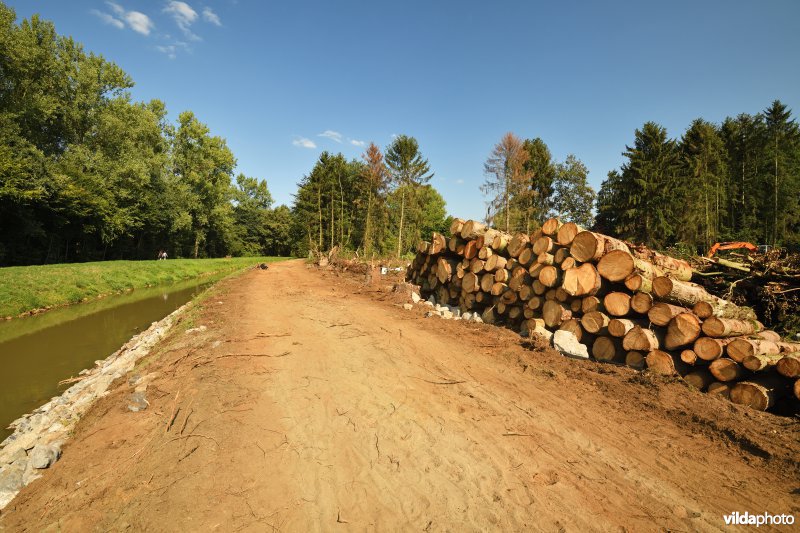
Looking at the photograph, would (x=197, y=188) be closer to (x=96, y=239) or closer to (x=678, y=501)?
(x=96, y=239)

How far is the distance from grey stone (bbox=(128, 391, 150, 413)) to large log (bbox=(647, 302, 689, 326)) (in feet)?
23.9

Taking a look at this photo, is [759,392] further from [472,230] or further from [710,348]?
[472,230]

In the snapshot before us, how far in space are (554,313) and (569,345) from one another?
74cm

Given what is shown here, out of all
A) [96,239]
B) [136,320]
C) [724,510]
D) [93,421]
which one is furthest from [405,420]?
[96,239]

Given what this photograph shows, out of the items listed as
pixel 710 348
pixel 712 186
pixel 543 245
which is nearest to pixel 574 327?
pixel 543 245

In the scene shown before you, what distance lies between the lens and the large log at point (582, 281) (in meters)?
6.29

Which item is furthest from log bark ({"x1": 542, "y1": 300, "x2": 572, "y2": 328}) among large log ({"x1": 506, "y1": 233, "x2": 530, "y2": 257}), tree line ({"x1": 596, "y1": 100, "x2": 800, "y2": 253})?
tree line ({"x1": 596, "y1": 100, "x2": 800, "y2": 253})

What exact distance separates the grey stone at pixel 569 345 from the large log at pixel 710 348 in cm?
154

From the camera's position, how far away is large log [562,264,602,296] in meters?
6.29

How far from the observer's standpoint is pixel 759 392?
443 cm

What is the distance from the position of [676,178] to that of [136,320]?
3561 centimetres

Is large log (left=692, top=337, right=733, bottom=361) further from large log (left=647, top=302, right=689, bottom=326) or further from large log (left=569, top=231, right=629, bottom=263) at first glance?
large log (left=569, top=231, right=629, bottom=263)

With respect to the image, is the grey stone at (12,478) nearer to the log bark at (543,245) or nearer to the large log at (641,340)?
the large log at (641,340)

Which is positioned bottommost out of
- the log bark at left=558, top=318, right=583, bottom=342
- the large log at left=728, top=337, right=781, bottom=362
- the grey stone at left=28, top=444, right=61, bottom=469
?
the grey stone at left=28, top=444, right=61, bottom=469
